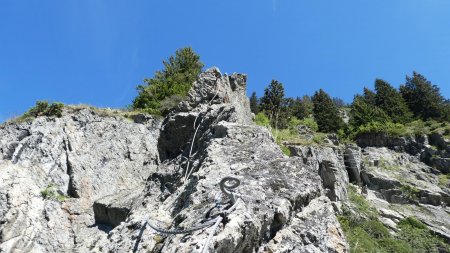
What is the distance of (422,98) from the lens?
52531 millimetres

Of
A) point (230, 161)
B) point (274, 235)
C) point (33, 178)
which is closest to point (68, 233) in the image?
point (33, 178)

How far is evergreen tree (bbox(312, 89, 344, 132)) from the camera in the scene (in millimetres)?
45184

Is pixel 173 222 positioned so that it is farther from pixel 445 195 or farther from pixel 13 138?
pixel 445 195

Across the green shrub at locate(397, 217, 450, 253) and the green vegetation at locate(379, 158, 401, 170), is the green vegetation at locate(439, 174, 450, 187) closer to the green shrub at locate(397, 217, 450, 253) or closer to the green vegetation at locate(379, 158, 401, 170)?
the green vegetation at locate(379, 158, 401, 170)

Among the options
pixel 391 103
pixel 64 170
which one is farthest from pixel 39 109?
pixel 391 103

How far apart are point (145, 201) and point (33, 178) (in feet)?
42.1

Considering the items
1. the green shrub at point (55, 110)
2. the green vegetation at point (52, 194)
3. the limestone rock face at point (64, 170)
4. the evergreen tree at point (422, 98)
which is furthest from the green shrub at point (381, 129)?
the green vegetation at point (52, 194)

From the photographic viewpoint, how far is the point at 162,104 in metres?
24.0

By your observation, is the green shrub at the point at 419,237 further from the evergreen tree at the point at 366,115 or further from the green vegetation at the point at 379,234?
the evergreen tree at the point at 366,115

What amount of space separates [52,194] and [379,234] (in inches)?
609

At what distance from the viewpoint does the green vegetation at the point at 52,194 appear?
17453 millimetres

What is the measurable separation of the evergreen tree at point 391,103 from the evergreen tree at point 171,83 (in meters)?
25.4

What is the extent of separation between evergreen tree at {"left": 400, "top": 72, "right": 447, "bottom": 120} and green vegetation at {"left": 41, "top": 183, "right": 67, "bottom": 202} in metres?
44.2

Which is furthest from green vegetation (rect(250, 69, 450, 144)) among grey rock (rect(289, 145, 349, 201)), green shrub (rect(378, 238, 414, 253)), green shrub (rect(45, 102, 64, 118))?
green shrub (rect(45, 102, 64, 118))
